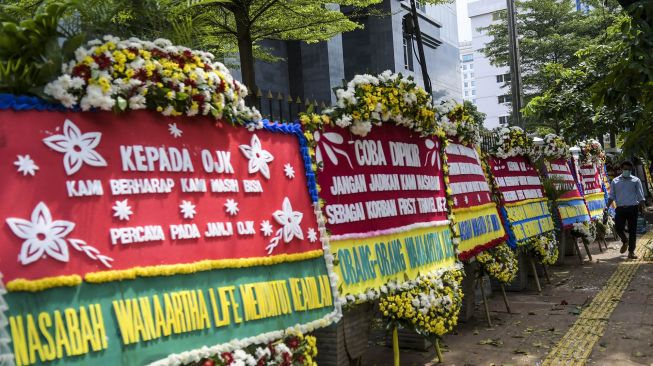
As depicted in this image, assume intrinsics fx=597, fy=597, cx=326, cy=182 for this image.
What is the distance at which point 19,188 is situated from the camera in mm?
2723

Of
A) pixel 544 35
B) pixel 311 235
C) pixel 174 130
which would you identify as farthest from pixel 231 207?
pixel 544 35

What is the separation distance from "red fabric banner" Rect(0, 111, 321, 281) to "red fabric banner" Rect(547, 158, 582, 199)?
8.50 m

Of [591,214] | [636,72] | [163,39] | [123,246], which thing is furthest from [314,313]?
[591,214]

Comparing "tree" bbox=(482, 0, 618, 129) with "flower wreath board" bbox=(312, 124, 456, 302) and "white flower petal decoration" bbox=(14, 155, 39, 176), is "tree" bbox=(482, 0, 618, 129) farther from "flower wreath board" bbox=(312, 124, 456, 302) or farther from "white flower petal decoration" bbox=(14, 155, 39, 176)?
"white flower petal decoration" bbox=(14, 155, 39, 176)

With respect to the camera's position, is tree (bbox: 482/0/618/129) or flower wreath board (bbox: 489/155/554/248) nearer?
flower wreath board (bbox: 489/155/554/248)

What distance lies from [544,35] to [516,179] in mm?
25192

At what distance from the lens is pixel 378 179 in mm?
5156

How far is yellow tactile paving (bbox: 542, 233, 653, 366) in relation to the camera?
560 cm

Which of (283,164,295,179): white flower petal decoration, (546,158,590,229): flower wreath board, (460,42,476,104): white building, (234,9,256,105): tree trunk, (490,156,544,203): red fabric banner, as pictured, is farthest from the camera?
(460,42,476,104): white building

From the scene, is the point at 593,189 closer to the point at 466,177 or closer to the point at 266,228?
the point at 466,177

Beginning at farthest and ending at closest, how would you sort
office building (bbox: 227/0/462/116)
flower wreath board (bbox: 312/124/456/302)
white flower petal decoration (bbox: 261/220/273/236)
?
1. office building (bbox: 227/0/462/116)
2. flower wreath board (bbox: 312/124/456/302)
3. white flower petal decoration (bbox: 261/220/273/236)

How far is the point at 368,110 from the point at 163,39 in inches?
79.6

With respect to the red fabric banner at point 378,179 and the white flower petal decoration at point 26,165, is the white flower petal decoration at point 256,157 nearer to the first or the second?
the red fabric banner at point 378,179

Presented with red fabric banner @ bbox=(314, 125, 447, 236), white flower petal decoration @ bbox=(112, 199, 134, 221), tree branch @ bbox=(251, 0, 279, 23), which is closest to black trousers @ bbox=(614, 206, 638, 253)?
red fabric banner @ bbox=(314, 125, 447, 236)
